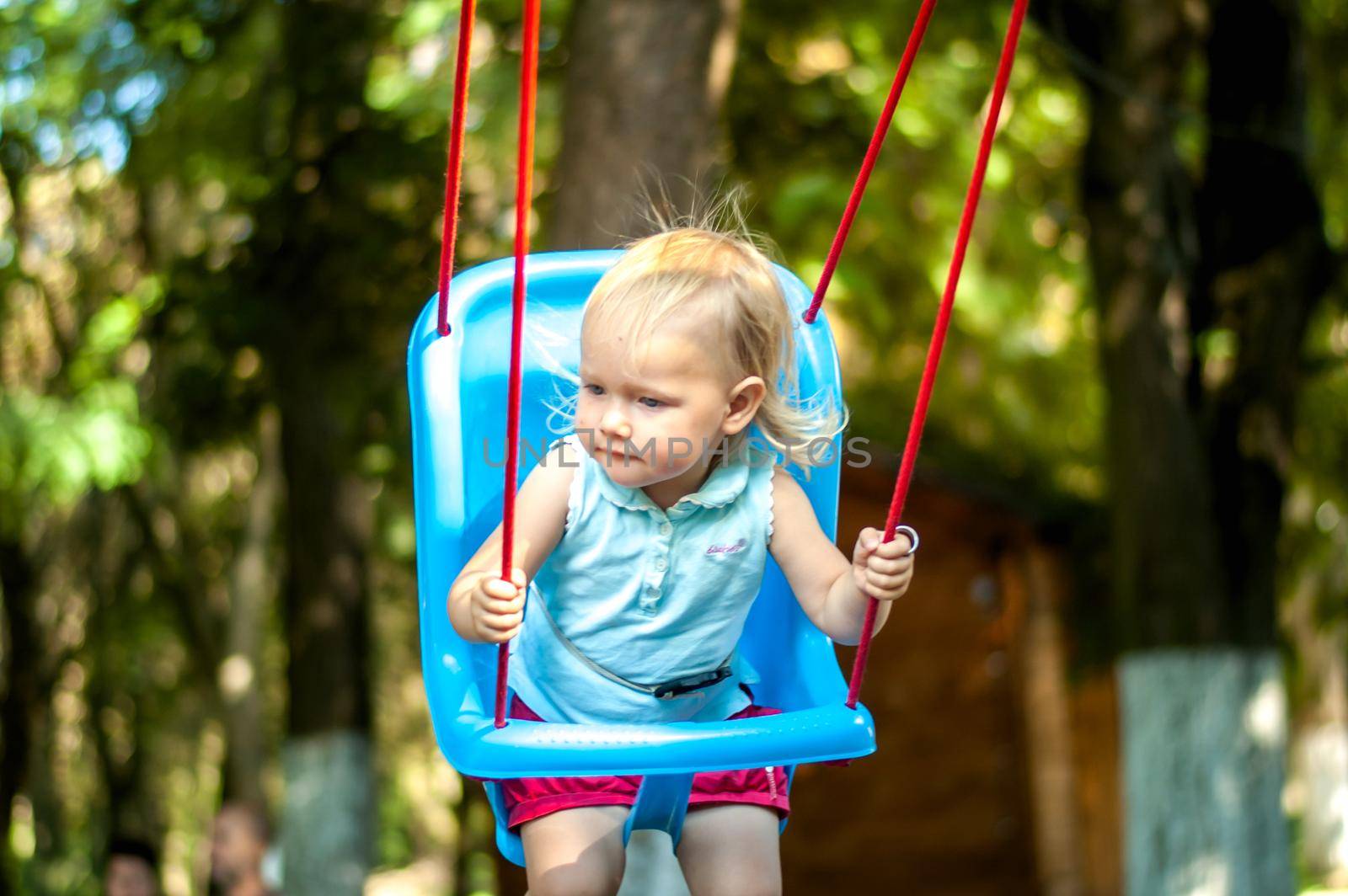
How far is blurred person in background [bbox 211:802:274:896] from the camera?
19.3 feet

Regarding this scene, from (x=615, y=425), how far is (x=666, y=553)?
244 millimetres

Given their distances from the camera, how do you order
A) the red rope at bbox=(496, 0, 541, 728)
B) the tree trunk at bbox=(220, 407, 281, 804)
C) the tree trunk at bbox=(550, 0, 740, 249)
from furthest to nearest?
1. the tree trunk at bbox=(220, 407, 281, 804)
2. the tree trunk at bbox=(550, 0, 740, 249)
3. the red rope at bbox=(496, 0, 541, 728)

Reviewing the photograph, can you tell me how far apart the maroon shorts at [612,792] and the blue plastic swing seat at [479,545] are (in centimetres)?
5

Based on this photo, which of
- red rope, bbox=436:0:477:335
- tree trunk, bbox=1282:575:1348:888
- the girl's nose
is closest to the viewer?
red rope, bbox=436:0:477:335

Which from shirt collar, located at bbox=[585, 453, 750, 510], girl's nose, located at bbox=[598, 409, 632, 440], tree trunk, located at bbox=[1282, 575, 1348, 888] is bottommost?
tree trunk, located at bbox=[1282, 575, 1348, 888]

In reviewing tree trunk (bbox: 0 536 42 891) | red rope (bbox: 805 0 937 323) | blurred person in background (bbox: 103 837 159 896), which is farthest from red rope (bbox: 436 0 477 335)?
tree trunk (bbox: 0 536 42 891)

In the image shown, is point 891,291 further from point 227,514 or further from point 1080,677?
point 227,514

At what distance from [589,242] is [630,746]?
2.41 m

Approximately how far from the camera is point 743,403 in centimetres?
216

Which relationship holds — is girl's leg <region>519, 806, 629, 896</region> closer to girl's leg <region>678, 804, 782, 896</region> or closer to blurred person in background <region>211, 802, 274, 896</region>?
girl's leg <region>678, 804, 782, 896</region>

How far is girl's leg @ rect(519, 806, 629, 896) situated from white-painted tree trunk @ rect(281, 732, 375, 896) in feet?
16.3

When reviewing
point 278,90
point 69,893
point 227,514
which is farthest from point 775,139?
point 69,893

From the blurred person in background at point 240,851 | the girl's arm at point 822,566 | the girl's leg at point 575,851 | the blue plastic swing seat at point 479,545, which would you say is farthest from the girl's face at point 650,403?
the blurred person in background at point 240,851

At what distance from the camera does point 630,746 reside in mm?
1885
